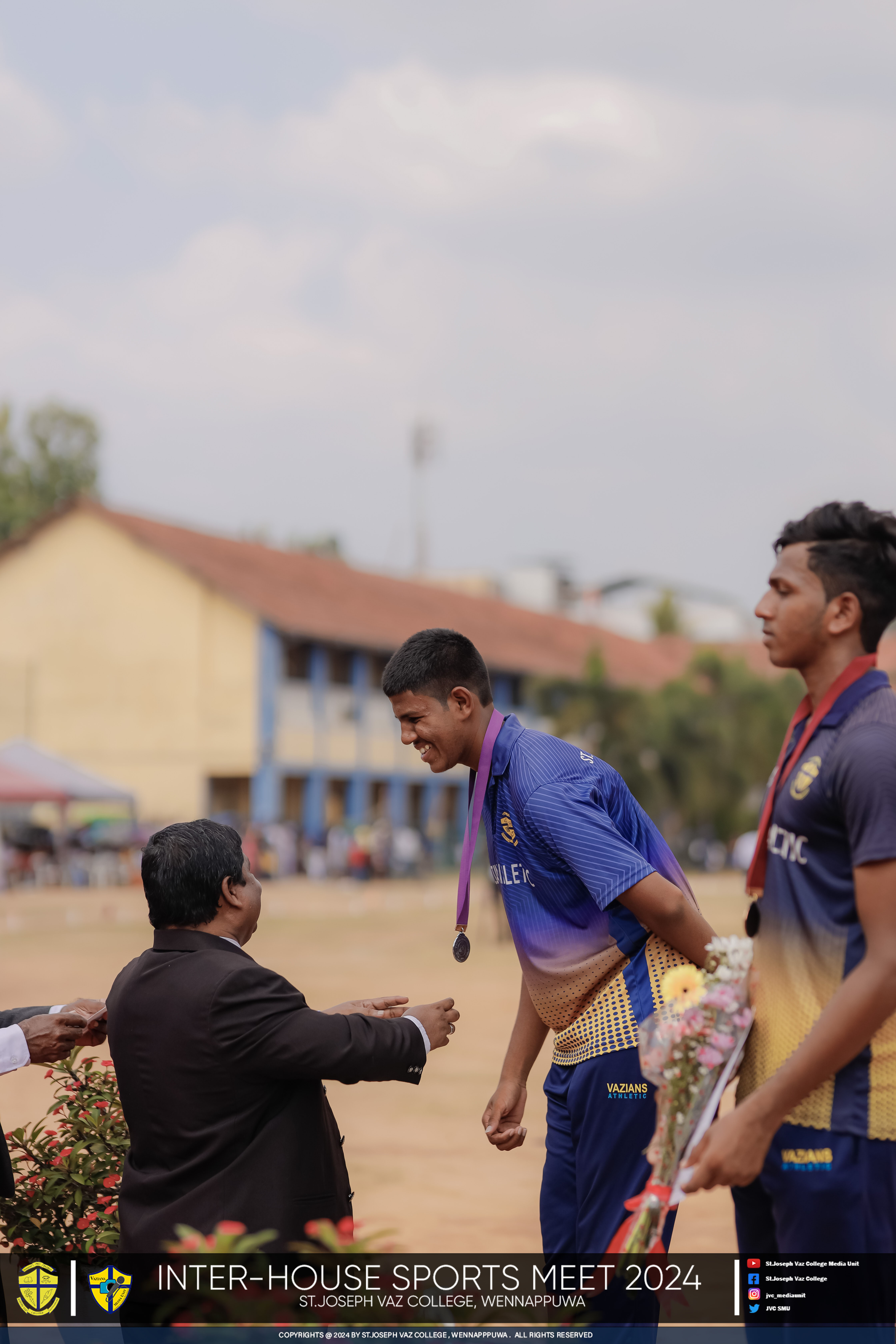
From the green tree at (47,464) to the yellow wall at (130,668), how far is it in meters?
12.0

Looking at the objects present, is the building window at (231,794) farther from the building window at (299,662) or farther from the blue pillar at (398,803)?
the blue pillar at (398,803)

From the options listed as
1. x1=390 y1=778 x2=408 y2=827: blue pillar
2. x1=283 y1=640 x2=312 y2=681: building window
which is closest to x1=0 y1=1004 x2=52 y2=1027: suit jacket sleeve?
x1=283 y1=640 x2=312 y2=681: building window

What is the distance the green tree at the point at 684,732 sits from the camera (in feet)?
122

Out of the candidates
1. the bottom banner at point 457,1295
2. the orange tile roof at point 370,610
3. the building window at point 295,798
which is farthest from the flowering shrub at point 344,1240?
the building window at point 295,798

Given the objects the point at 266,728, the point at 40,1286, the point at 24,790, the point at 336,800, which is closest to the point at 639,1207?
the point at 40,1286

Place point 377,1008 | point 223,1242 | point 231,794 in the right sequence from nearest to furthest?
1. point 223,1242
2. point 377,1008
3. point 231,794

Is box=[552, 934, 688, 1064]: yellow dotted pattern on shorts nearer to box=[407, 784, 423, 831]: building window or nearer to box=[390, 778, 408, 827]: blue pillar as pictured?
box=[390, 778, 408, 827]: blue pillar

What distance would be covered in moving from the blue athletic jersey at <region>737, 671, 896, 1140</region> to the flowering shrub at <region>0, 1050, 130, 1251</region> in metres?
1.84

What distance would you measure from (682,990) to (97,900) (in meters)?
27.4

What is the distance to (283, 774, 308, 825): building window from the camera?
39.2 meters

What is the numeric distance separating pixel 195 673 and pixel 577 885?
35.0 meters

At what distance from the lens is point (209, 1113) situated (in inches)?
122

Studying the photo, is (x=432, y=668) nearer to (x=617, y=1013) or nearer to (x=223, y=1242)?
(x=617, y=1013)

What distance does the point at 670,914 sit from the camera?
125 inches
